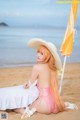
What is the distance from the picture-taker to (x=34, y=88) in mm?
3475

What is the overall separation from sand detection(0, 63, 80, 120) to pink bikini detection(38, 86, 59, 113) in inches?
2.8

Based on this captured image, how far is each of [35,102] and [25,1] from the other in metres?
2.97

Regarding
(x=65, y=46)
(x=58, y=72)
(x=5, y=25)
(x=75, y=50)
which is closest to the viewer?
(x=58, y=72)

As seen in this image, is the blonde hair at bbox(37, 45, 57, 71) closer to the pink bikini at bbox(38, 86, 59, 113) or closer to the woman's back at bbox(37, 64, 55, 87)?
the woman's back at bbox(37, 64, 55, 87)

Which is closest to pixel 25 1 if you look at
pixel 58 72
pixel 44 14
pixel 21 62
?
pixel 44 14

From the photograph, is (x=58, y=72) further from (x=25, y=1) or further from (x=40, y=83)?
(x=25, y=1)

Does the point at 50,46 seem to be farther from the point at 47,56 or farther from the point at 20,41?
the point at 20,41

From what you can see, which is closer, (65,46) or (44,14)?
(65,46)

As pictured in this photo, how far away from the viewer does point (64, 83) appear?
16.8 ft

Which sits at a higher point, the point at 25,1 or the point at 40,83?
the point at 25,1

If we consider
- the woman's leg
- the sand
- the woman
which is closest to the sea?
the sand

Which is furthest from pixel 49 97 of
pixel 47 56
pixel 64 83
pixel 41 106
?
pixel 64 83

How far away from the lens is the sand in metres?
3.39

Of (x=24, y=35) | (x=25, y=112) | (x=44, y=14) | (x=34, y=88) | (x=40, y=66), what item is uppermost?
(x=44, y=14)
